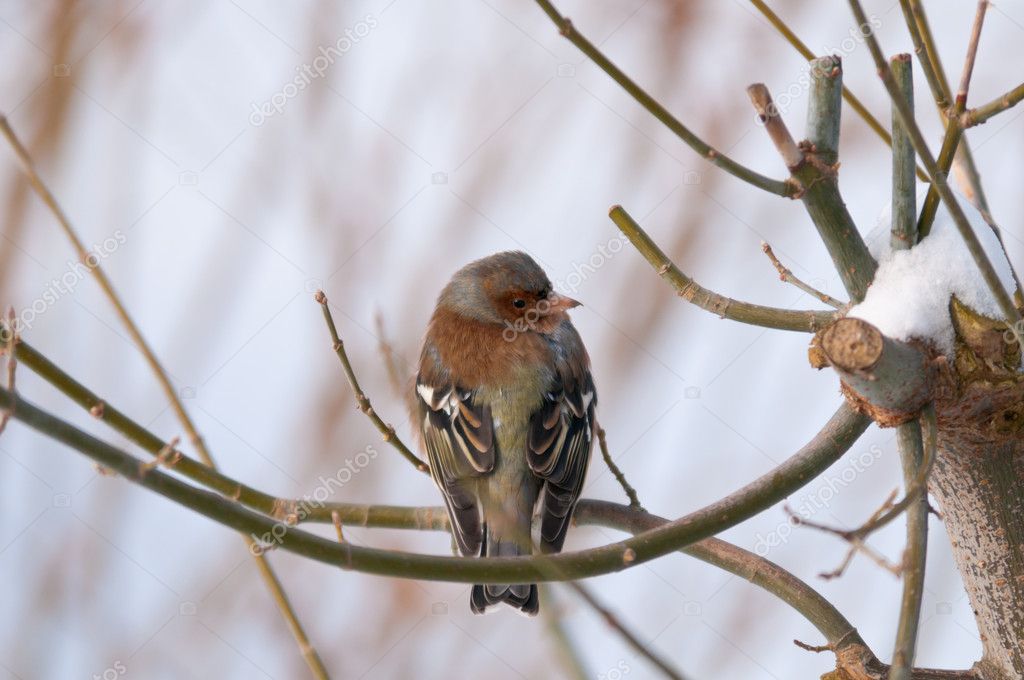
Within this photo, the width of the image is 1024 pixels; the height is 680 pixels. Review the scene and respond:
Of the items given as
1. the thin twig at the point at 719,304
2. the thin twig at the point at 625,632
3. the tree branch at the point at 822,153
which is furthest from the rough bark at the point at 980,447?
the thin twig at the point at 625,632

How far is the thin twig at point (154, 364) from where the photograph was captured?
253cm

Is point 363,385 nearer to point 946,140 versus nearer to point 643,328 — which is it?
point 643,328

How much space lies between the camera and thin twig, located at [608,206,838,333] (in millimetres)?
2693

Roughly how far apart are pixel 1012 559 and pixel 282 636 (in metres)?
3.94

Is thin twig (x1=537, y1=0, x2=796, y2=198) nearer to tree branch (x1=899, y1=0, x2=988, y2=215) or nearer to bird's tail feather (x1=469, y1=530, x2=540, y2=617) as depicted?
tree branch (x1=899, y1=0, x2=988, y2=215)

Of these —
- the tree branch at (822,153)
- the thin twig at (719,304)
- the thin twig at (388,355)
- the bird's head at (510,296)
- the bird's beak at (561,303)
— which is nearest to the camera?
the tree branch at (822,153)

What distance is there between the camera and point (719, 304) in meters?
2.83

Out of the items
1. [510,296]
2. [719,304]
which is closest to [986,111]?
[719,304]

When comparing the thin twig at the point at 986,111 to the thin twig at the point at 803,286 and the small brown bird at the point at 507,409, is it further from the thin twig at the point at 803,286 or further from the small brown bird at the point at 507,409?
the small brown bird at the point at 507,409

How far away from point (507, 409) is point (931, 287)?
2420mm

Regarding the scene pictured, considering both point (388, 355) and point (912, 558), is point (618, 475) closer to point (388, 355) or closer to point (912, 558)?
point (388, 355)

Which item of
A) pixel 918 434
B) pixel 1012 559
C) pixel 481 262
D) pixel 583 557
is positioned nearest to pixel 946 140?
pixel 918 434

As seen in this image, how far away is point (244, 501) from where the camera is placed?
2.91m

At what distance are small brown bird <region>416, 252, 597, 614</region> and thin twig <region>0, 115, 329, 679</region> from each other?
4.48 ft
